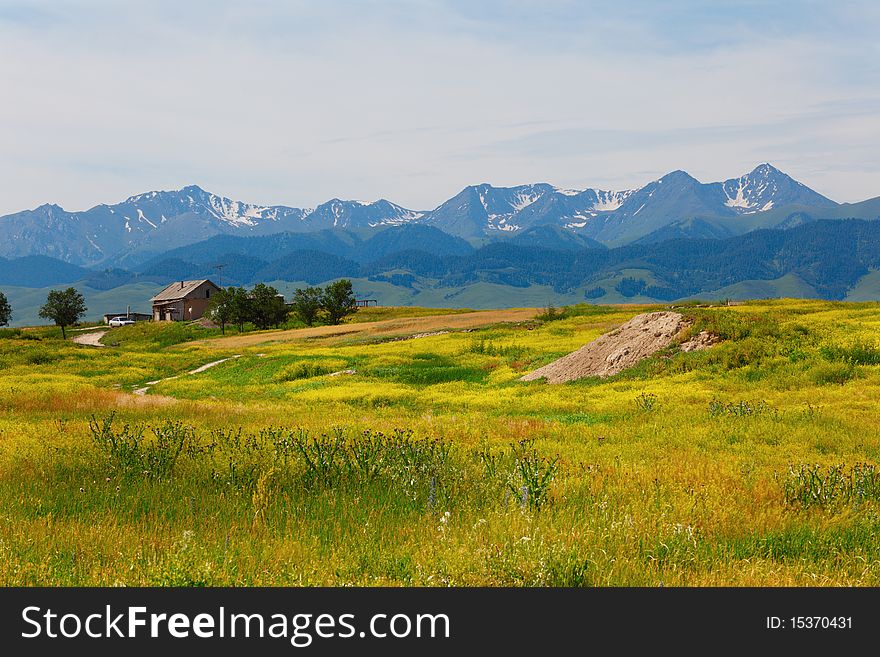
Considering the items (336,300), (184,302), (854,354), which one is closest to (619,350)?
(854,354)

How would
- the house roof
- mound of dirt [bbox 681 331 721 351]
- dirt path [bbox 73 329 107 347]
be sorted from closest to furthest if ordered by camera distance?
1. mound of dirt [bbox 681 331 721 351]
2. dirt path [bbox 73 329 107 347]
3. the house roof

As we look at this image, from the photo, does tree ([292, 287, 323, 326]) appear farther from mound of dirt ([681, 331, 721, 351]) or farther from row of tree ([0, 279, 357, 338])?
mound of dirt ([681, 331, 721, 351])

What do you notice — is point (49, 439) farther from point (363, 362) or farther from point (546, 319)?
point (546, 319)

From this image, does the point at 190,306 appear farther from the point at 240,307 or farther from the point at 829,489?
the point at 829,489

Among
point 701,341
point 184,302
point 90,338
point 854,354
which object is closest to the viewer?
point 854,354

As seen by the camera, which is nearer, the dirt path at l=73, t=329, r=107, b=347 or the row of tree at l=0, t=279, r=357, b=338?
the dirt path at l=73, t=329, r=107, b=347

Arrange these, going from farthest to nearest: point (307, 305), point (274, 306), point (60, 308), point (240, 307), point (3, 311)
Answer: point (3, 311) → point (60, 308) → point (274, 306) → point (307, 305) → point (240, 307)

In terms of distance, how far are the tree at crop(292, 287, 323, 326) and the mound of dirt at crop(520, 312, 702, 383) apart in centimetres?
8674

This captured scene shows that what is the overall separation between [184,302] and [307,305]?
64563mm

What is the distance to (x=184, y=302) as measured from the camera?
16975 cm

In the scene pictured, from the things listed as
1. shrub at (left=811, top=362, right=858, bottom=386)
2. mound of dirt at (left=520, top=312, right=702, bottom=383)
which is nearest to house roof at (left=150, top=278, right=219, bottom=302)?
mound of dirt at (left=520, top=312, right=702, bottom=383)

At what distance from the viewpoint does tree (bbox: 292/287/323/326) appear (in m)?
119
